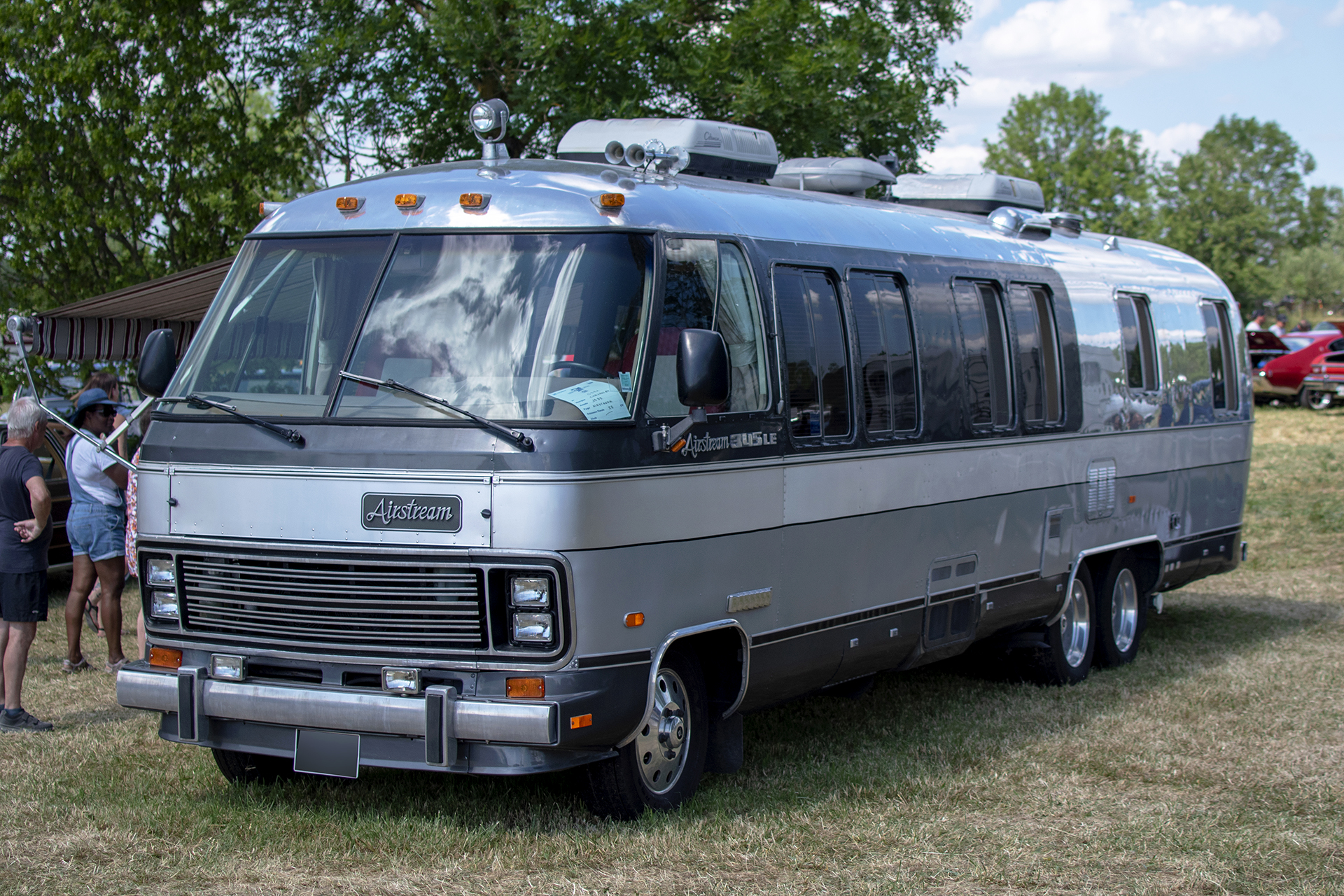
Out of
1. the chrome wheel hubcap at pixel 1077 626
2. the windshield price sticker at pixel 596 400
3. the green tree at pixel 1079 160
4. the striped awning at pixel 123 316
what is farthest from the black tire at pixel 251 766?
the green tree at pixel 1079 160

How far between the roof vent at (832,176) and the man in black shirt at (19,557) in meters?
4.88

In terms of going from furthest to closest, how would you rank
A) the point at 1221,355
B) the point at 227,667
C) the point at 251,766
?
the point at 1221,355
the point at 251,766
the point at 227,667

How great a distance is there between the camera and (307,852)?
20.1 ft

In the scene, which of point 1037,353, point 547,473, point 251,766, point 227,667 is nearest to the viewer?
point 547,473

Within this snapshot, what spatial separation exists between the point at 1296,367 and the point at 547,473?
97.5 ft

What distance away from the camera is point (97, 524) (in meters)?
9.91

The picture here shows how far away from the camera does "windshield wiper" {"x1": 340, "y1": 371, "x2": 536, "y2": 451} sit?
5934 millimetres

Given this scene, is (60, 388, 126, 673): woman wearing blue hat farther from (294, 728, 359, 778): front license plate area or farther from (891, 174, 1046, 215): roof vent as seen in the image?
(891, 174, 1046, 215): roof vent

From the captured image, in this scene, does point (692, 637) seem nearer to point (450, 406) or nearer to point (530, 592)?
point (530, 592)

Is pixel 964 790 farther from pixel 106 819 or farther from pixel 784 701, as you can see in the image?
pixel 106 819

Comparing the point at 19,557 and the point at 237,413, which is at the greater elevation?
the point at 237,413

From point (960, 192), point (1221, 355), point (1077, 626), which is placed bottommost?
point (1077, 626)

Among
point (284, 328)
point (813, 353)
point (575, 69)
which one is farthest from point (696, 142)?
point (575, 69)

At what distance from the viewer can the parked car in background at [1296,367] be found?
31.5 m
